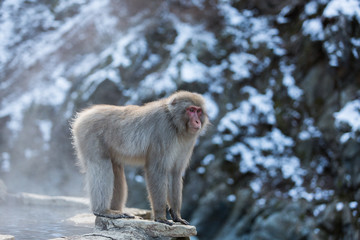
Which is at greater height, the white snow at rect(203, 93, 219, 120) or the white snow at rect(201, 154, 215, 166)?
the white snow at rect(203, 93, 219, 120)

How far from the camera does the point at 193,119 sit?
3.58 m

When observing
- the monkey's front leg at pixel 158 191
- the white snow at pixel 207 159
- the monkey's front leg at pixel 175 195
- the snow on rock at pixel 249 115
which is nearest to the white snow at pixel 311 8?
the snow on rock at pixel 249 115

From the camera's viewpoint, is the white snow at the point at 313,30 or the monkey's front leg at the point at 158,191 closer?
the monkey's front leg at the point at 158,191

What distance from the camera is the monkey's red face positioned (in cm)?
357

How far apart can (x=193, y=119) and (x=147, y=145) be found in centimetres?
50

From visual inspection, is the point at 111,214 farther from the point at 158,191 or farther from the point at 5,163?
the point at 5,163

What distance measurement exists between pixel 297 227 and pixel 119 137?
4264 mm

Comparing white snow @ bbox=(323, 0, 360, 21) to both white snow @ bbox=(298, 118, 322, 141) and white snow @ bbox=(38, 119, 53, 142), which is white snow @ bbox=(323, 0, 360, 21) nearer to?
white snow @ bbox=(298, 118, 322, 141)

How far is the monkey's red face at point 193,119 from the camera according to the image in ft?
11.7

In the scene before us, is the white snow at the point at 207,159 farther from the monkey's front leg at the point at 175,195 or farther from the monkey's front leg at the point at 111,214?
the monkey's front leg at the point at 111,214

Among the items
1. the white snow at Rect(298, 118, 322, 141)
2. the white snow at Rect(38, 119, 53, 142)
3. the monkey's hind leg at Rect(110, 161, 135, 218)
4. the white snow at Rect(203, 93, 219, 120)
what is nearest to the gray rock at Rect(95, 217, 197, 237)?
the monkey's hind leg at Rect(110, 161, 135, 218)

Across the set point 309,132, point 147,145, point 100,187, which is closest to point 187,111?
point 147,145

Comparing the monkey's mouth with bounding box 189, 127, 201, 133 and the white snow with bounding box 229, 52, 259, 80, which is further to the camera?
the white snow with bounding box 229, 52, 259, 80

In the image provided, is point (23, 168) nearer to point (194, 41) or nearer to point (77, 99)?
point (77, 99)
